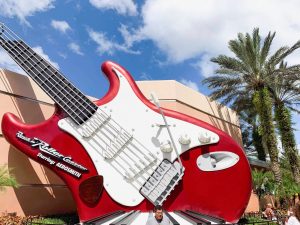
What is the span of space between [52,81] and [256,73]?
11241 millimetres

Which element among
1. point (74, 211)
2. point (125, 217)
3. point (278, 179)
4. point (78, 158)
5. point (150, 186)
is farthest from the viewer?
point (278, 179)

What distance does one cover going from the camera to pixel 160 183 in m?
7.74

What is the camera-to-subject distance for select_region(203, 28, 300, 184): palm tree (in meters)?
16.9

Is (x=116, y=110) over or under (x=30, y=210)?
over

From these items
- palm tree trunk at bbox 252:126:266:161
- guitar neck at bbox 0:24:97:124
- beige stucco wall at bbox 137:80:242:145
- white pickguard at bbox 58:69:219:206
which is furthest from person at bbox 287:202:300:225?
palm tree trunk at bbox 252:126:266:161

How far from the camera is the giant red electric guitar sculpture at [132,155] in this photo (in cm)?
776

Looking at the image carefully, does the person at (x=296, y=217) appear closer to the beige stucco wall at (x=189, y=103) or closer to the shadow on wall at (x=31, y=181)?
the shadow on wall at (x=31, y=181)

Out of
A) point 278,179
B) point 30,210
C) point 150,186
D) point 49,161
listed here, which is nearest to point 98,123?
point 49,161

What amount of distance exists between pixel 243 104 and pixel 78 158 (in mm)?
12996

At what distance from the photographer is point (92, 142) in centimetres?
835

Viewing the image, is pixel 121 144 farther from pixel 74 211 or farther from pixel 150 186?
pixel 74 211

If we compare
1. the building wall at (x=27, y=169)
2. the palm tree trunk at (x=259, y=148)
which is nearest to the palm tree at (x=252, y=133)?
the palm tree trunk at (x=259, y=148)

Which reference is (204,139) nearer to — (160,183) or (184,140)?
(184,140)

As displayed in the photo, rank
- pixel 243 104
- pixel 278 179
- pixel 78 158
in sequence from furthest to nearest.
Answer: pixel 243 104
pixel 278 179
pixel 78 158
